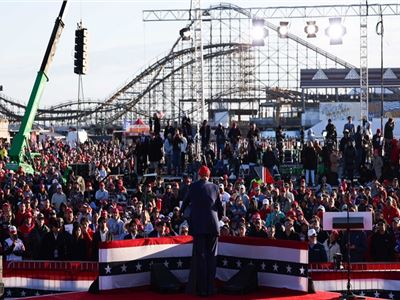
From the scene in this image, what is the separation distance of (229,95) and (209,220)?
71.6m

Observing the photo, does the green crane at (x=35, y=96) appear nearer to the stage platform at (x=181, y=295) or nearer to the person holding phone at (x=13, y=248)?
the person holding phone at (x=13, y=248)

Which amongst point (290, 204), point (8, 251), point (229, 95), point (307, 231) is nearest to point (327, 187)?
point (290, 204)

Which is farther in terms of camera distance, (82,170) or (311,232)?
(82,170)

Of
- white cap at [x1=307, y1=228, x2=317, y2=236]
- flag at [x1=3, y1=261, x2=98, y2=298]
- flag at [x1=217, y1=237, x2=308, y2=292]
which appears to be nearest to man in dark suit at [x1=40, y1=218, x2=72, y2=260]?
flag at [x1=3, y1=261, x2=98, y2=298]

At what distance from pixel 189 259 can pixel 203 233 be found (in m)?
0.88

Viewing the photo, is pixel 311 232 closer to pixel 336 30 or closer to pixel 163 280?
pixel 163 280

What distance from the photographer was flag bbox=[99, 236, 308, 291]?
41.7 ft

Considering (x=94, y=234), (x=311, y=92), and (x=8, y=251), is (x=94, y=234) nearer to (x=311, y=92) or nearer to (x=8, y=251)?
(x=8, y=251)

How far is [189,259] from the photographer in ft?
43.7

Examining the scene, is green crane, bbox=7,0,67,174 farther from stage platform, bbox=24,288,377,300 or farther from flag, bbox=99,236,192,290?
stage platform, bbox=24,288,377,300

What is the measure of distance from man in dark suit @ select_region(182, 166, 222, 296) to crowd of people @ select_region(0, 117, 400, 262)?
5.76 ft

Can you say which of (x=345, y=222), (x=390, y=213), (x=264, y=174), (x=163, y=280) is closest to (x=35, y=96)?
(x=264, y=174)

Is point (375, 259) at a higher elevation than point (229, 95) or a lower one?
lower

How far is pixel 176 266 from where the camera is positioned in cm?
1328
